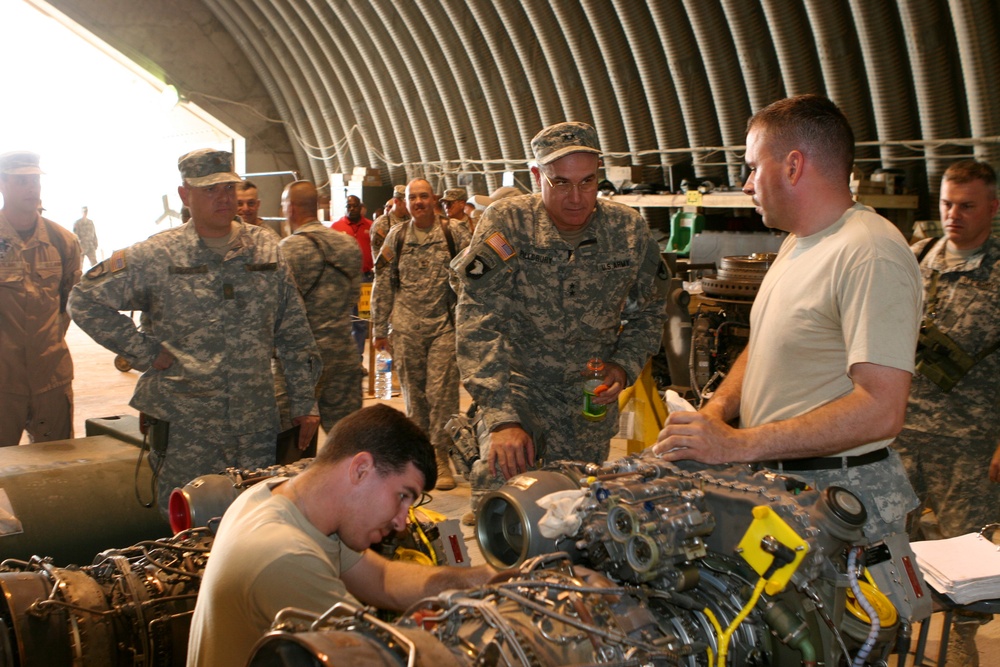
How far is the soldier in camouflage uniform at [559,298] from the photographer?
320 cm

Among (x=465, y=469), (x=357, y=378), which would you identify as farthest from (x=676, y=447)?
(x=357, y=378)

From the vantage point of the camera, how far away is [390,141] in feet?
53.8

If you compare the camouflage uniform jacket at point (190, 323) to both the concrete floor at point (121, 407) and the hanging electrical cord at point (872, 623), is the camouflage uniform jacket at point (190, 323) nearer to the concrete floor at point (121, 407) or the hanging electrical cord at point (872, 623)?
the concrete floor at point (121, 407)

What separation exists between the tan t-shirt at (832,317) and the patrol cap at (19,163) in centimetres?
437

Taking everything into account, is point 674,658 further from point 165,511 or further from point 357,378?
point 357,378

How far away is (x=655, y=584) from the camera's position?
71.1 inches

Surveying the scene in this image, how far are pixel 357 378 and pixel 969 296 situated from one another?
3.32 m

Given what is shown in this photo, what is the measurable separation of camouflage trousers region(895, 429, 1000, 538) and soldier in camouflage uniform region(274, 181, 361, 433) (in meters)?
3.08

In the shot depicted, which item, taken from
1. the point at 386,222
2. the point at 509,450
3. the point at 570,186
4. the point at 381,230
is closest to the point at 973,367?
the point at 570,186

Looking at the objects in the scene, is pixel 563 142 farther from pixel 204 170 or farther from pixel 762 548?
pixel 762 548

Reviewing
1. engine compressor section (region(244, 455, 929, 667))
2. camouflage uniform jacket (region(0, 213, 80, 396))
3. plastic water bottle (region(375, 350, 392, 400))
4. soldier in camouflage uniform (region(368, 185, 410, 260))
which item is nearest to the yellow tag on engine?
engine compressor section (region(244, 455, 929, 667))

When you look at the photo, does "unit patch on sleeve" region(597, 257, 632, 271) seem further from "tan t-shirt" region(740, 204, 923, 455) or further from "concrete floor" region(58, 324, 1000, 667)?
"concrete floor" region(58, 324, 1000, 667)

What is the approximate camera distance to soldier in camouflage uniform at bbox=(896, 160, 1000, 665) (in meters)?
4.05

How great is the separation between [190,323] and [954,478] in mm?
3224
